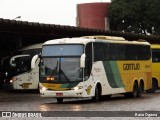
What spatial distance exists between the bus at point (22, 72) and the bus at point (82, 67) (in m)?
7.78

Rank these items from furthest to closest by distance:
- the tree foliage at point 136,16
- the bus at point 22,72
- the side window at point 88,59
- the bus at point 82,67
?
the tree foliage at point 136,16 < the bus at point 22,72 < the side window at point 88,59 < the bus at point 82,67

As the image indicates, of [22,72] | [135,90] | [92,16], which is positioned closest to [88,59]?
[135,90]

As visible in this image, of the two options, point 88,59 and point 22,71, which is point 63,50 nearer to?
point 88,59

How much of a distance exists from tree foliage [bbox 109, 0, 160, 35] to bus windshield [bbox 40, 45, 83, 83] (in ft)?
169

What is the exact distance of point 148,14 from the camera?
76.5m

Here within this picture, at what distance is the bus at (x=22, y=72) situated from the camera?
116 ft

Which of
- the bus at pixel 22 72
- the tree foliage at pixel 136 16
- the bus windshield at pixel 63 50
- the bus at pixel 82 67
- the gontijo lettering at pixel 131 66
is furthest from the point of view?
the tree foliage at pixel 136 16

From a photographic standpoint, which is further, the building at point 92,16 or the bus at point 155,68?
the building at point 92,16

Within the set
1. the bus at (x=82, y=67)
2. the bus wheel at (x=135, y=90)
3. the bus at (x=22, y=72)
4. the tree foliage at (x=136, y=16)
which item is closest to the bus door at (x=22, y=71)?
the bus at (x=22, y=72)

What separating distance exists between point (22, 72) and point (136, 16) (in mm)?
44032

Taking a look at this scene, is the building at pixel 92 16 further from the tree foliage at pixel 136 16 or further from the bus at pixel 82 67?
the bus at pixel 82 67

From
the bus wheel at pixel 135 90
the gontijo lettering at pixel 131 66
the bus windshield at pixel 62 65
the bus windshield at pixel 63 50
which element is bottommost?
the bus wheel at pixel 135 90

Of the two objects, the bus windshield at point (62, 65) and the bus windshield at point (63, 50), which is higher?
the bus windshield at point (63, 50)

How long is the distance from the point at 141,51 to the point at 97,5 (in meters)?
45.8
